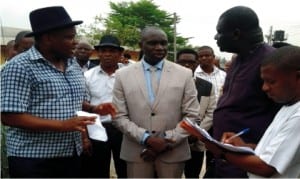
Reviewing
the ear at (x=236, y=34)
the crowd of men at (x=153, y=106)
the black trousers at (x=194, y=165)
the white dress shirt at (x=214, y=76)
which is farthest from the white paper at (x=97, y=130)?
the white dress shirt at (x=214, y=76)

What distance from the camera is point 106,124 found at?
4.24 m

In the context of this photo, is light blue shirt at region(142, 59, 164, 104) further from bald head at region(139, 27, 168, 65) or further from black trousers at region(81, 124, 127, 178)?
black trousers at region(81, 124, 127, 178)

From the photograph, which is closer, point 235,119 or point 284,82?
point 284,82

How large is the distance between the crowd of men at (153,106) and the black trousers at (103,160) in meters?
0.35

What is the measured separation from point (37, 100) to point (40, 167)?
442 mm

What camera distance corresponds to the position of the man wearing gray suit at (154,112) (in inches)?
137

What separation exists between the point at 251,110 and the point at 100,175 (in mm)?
2273

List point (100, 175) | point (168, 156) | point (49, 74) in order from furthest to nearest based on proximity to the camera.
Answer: point (100, 175) → point (168, 156) → point (49, 74)

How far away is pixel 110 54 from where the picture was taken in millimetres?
4559

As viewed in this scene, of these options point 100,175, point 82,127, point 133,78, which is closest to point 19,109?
point 82,127

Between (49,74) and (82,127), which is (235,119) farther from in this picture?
(49,74)

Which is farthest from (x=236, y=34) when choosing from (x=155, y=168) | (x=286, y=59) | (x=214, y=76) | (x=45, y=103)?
(x=214, y=76)

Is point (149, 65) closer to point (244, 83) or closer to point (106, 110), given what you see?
point (106, 110)

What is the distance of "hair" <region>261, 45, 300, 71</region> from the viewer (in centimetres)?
215
